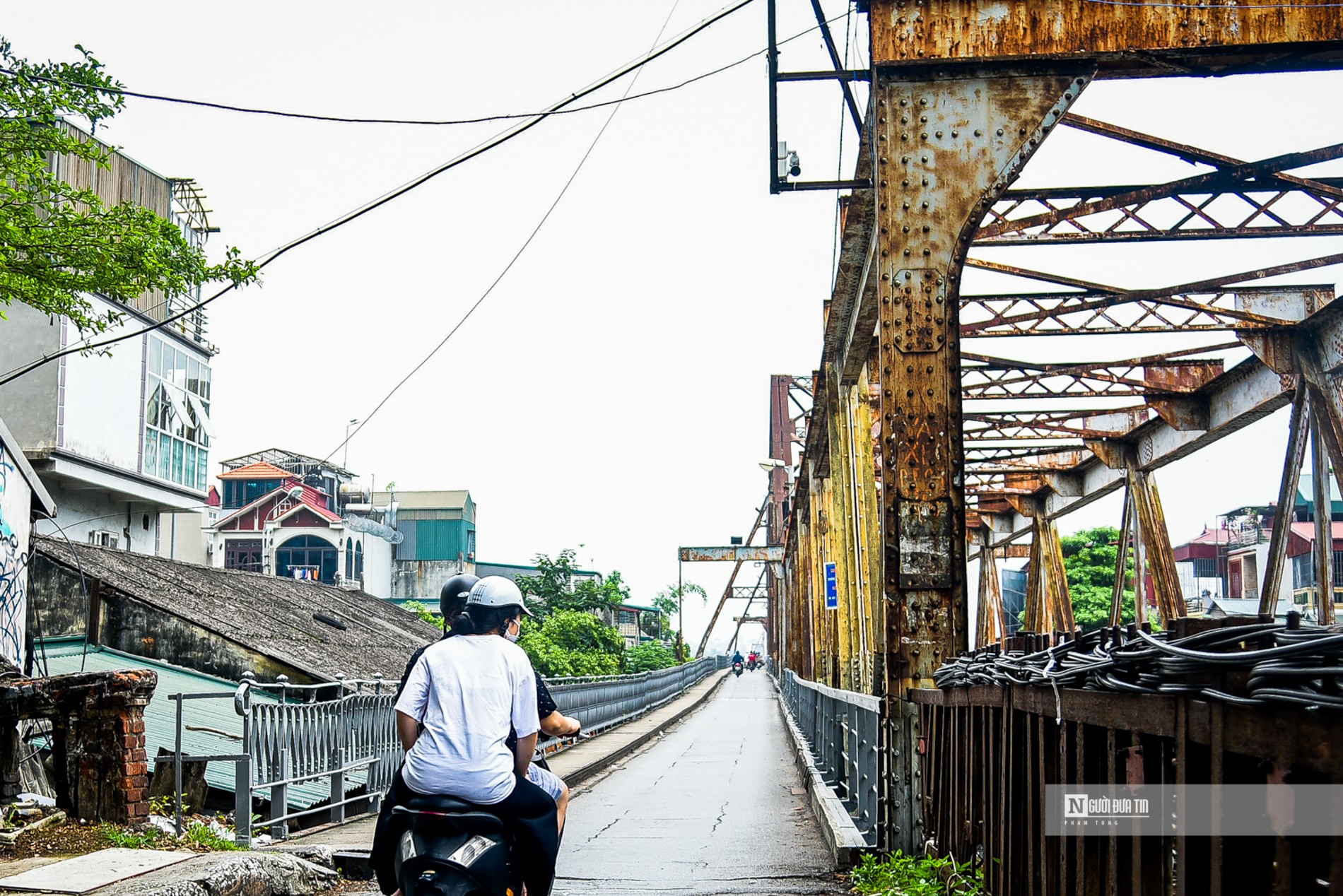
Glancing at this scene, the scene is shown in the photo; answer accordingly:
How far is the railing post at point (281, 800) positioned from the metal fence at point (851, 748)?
463 cm

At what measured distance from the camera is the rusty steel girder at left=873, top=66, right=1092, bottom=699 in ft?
26.0

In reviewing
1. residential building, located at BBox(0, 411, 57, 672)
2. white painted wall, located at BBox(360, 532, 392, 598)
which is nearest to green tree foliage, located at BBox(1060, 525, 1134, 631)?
white painted wall, located at BBox(360, 532, 392, 598)

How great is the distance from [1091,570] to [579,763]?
4310cm

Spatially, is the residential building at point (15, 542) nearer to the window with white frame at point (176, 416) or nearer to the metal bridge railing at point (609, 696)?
the metal bridge railing at point (609, 696)

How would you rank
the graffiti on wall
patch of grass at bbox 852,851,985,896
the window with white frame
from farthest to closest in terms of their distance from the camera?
the window with white frame, the graffiti on wall, patch of grass at bbox 852,851,985,896

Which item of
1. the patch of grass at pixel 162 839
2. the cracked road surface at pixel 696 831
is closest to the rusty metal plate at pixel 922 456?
the cracked road surface at pixel 696 831

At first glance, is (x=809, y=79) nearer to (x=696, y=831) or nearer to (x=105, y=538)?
(x=696, y=831)

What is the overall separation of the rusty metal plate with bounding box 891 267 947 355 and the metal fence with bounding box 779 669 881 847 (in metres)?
2.42

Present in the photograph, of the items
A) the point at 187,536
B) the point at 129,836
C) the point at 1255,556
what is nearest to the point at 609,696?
the point at 129,836

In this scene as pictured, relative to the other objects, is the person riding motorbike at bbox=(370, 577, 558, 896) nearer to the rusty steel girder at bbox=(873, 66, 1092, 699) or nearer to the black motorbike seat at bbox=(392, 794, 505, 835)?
the black motorbike seat at bbox=(392, 794, 505, 835)

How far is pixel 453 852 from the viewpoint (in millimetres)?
4281

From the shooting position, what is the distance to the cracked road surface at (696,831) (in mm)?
8352

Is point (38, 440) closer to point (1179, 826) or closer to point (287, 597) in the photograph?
point (287, 597)

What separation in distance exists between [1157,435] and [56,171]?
22.5 m
